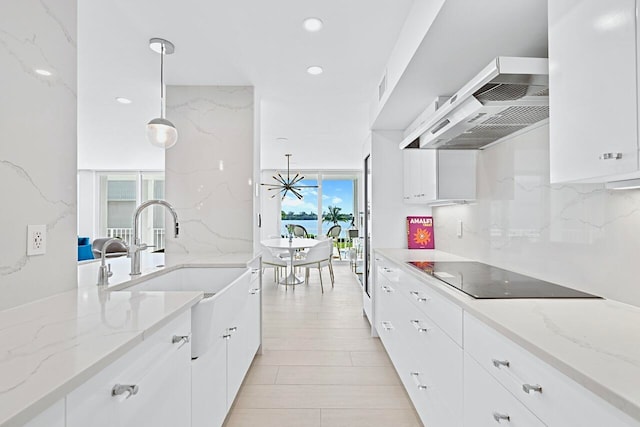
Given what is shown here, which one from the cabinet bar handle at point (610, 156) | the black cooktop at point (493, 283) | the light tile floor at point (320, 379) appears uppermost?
the cabinet bar handle at point (610, 156)

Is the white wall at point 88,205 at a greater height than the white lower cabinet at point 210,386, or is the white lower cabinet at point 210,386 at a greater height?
the white wall at point 88,205

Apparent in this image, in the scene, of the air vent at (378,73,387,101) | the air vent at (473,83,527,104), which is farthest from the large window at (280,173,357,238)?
the air vent at (473,83,527,104)

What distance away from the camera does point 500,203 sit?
229 centimetres

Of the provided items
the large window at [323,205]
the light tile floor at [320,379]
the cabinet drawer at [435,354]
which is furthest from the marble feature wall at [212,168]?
the large window at [323,205]

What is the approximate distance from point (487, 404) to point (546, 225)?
3.49 feet

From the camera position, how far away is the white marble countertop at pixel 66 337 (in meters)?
0.65

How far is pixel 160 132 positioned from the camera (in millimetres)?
2475

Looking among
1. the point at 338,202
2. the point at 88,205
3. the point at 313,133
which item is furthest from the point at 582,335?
the point at 88,205

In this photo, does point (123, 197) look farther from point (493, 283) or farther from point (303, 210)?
point (493, 283)

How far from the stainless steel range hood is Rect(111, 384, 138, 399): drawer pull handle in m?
1.60

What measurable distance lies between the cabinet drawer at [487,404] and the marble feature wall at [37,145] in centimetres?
168

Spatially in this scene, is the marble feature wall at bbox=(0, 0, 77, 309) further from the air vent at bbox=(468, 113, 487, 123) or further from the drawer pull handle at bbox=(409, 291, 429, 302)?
the air vent at bbox=(468, 113, 487, 123)

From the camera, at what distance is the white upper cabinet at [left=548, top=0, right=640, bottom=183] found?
92 centimetres

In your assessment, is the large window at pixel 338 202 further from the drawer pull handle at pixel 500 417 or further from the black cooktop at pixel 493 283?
the drawer pull handle at pixel 500 417
